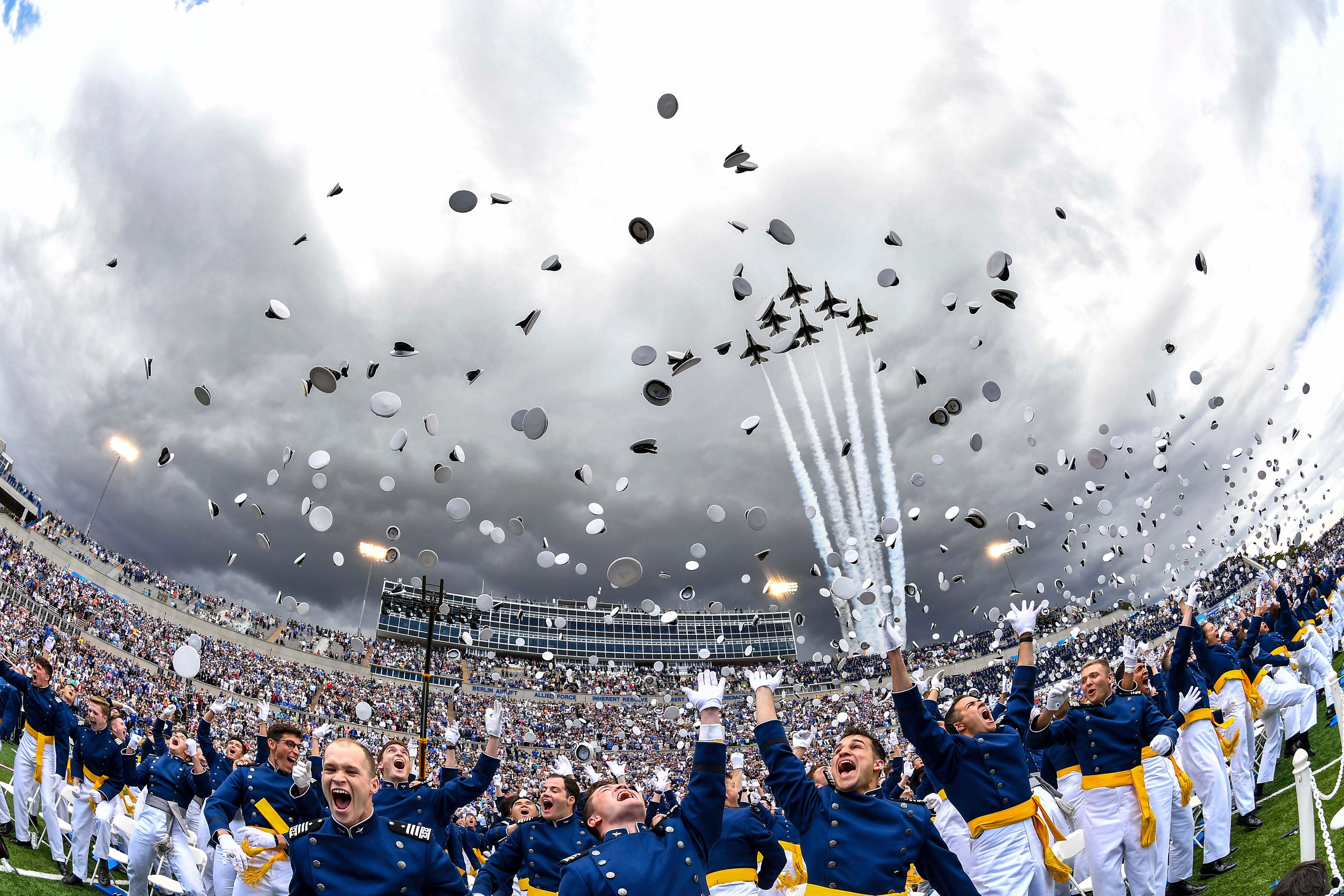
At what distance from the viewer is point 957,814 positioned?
6559 millimetres

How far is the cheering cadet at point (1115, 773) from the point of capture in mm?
5734

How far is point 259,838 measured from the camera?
20.6 ft

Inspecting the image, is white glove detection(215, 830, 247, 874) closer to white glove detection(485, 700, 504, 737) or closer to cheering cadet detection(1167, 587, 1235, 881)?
white glove detection(485, 700, 504, 737)

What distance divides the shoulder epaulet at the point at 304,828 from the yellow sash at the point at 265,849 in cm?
302

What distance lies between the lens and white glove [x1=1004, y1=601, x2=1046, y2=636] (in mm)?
5309

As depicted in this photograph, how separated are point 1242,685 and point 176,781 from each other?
13.6 m

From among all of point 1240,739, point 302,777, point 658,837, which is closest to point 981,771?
point 658,837

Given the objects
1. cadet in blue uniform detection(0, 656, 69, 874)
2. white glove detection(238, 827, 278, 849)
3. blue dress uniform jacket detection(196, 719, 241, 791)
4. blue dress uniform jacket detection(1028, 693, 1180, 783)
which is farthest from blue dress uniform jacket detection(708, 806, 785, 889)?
cadet in blue uniform detection(0, 656, 69, 874)

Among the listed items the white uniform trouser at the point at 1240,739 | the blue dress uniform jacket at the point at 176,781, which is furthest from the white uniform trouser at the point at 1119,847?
the blue dress uniform jacket at the point at 176,781

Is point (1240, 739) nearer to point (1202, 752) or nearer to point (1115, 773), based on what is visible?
point (1202, 752)

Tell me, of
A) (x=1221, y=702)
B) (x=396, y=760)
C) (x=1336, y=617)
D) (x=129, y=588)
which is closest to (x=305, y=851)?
(x=396, y=760)

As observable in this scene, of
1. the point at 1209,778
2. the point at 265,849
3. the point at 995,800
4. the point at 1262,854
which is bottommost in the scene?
the point at 1262,854

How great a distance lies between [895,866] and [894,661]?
1074 mm

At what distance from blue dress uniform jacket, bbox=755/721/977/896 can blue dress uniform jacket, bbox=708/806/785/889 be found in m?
1.97
